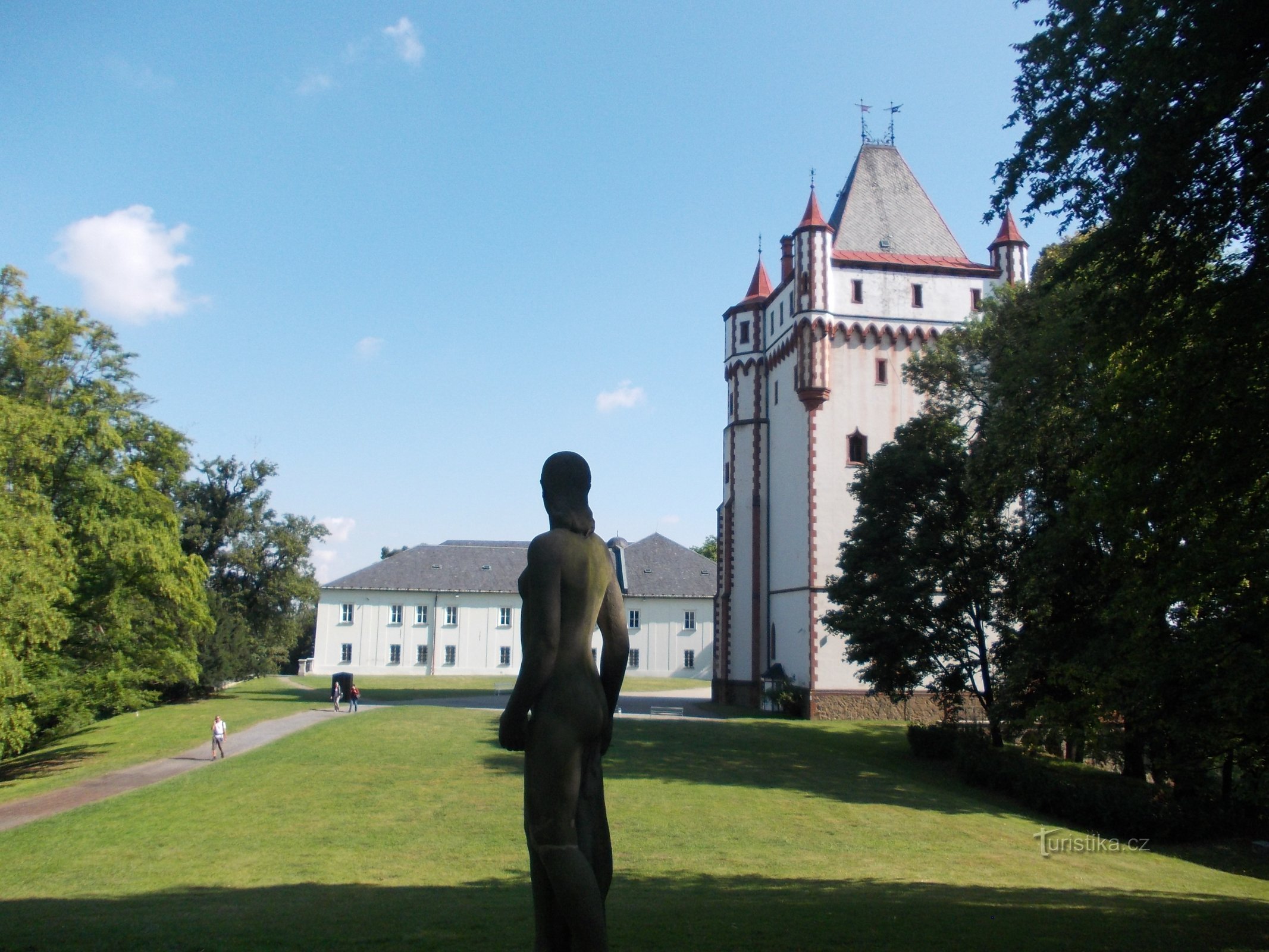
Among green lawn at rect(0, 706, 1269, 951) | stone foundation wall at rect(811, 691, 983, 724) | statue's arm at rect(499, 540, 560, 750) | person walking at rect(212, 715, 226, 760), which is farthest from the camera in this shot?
stone foundation wall at rect(811, 691, 983, 724)

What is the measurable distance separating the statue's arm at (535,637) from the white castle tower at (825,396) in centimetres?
3655

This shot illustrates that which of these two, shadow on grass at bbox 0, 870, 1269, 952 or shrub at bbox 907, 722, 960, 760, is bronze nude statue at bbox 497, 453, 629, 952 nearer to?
shadow on grass at bbox 0, 870, 1269, 952

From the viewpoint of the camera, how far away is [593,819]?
6754 millimetres

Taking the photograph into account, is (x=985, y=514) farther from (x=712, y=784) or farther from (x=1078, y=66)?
(x=1078, y=66)

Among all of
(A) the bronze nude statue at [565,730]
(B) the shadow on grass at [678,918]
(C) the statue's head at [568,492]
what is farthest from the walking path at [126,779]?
(C) the statue's head at [568,492]

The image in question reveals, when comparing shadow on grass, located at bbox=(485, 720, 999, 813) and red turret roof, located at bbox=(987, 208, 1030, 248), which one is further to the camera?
red turret roof, located at bbox=(987, 208, 1030, 248)

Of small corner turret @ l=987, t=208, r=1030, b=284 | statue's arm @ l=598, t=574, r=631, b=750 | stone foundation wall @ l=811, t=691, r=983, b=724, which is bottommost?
stone foundation wall @ l=811, t=691, r=983, b=724

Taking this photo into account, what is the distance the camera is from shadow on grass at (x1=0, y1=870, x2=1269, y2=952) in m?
9.44

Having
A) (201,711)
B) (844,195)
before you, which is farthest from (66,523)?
(844,195)

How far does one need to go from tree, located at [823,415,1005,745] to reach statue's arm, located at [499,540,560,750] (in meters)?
23.7

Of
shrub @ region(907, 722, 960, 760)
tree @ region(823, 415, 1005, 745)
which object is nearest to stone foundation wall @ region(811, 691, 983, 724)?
tree @ region(823, 415, 1005, 745)

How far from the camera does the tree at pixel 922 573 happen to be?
29844 millimetres

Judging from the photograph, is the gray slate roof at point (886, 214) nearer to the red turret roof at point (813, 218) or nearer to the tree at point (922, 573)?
the red turret roof at point (813, 218)

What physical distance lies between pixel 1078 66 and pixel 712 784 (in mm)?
17721
